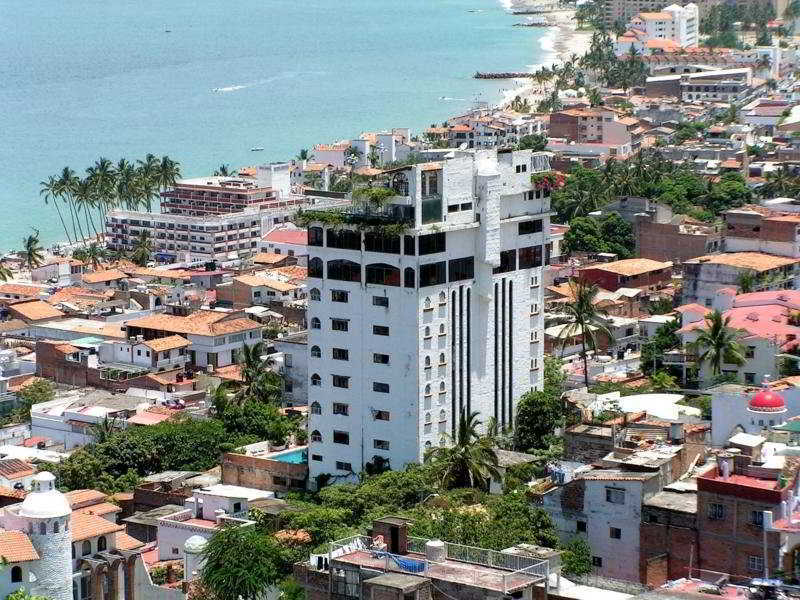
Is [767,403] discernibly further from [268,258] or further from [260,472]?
[268,258]

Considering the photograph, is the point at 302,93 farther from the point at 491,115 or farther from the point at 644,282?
the point at 644,282

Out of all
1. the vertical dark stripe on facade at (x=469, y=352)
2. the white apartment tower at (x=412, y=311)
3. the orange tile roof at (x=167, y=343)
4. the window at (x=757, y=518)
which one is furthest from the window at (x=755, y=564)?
the orange tile roof at (x=167, y=343)

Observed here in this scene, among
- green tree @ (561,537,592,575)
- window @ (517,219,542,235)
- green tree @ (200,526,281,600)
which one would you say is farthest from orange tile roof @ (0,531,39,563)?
window @ (517,219,542,235)

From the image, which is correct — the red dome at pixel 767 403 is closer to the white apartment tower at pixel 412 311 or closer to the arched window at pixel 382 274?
the white apartment tower at pixel 412 311

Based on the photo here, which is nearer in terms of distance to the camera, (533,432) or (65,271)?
(533,432)

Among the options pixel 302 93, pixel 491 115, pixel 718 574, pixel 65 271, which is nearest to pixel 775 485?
pixel 718 574

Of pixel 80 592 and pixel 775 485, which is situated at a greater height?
pixel 775 485
